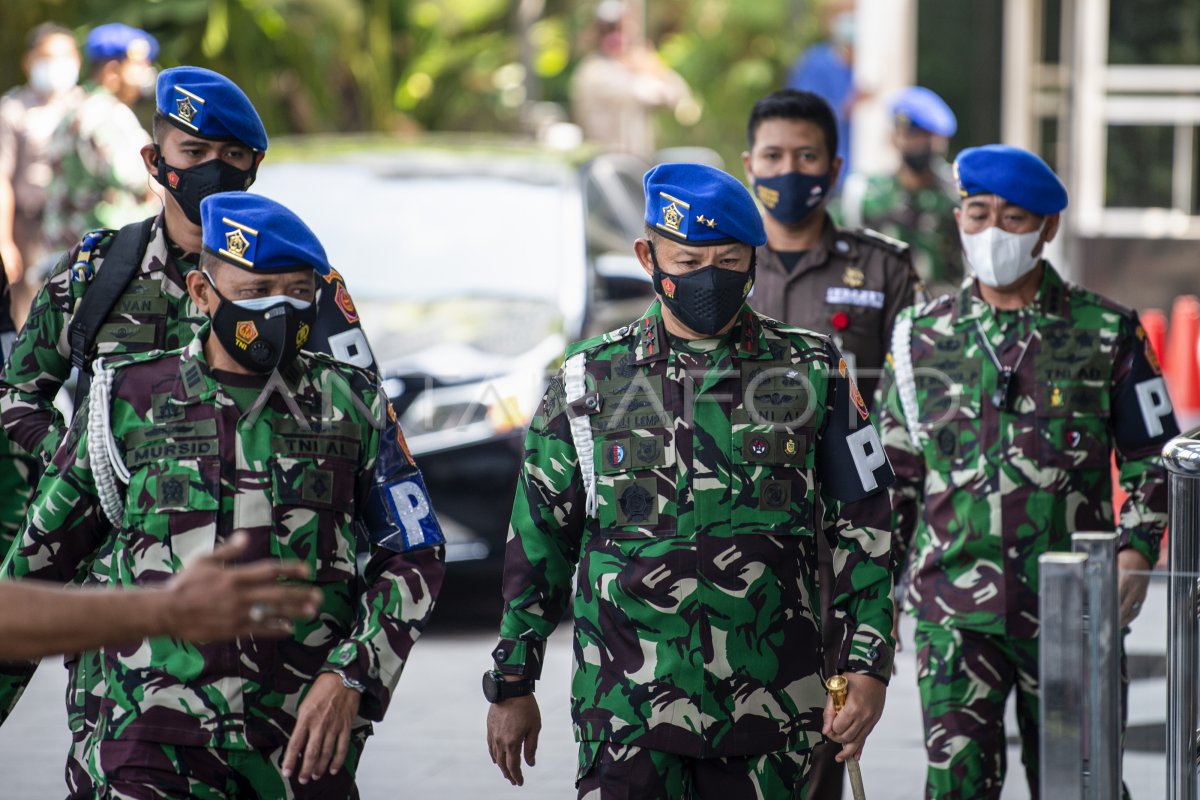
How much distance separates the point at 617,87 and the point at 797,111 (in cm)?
1076

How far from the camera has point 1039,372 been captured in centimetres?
540

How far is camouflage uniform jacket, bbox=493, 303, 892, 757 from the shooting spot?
418 cm

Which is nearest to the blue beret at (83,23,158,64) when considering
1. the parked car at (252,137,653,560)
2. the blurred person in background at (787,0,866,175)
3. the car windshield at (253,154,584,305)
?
the parked car at (252,137,653,560)

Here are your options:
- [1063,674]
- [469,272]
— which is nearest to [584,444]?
[1063,674]

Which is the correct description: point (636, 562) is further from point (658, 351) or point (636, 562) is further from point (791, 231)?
point (791, 231)

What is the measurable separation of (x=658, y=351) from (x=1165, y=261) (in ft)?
35.6

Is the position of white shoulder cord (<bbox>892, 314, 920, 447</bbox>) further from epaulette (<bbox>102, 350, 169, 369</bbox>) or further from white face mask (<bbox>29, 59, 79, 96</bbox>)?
white face mask (<bbox>29, 59, 79, 96</bbox>)

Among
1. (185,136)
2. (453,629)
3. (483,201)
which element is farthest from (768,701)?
(483,201)

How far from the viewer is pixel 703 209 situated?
4.29 metres

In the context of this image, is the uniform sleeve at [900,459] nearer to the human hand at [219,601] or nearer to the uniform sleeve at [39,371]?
the uniform sleeve at [39,371]

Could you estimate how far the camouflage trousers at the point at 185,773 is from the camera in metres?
3.96

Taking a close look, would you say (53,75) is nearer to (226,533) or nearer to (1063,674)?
(226,533)

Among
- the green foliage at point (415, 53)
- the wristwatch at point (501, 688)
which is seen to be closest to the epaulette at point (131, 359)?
the wristwatch at point (501, 688)

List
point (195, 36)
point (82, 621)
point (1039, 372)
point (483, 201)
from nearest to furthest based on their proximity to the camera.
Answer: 1. point (82, 621)
2. point (1039, 372)
3. point (483, 201)
4. point (195, 36)
